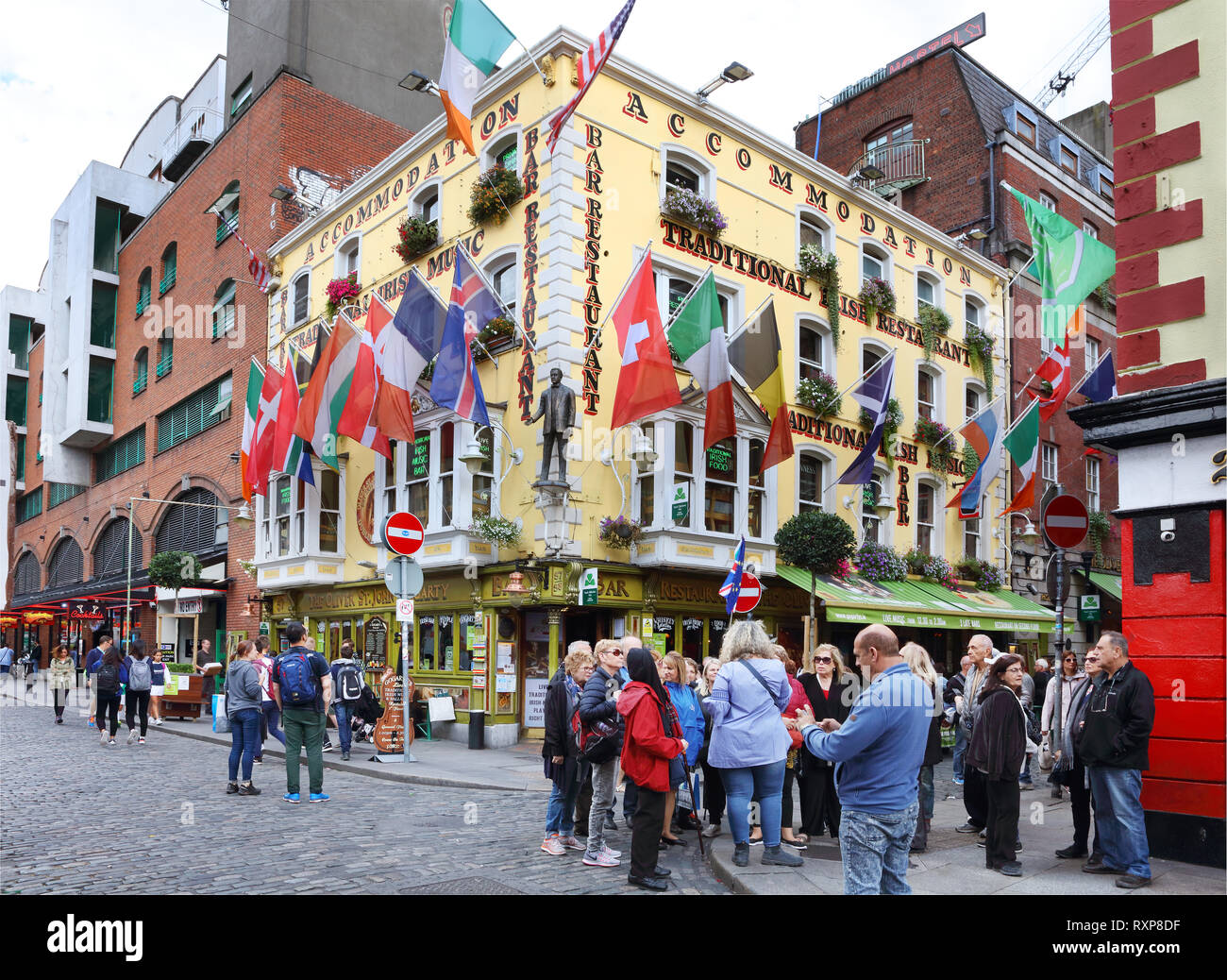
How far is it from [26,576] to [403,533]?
45.5m

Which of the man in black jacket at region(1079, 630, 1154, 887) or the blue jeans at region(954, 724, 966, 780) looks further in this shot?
the blue jeans at region(954, 724, 966, 780)

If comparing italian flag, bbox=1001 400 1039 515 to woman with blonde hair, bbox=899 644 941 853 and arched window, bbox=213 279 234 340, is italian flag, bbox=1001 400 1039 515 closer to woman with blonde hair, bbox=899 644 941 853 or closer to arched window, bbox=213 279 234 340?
woman with blonde hair, bbox=899 644 941 853

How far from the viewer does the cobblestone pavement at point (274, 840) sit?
23.2 ft

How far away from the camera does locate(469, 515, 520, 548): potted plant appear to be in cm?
1750

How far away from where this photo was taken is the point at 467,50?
14758 mm

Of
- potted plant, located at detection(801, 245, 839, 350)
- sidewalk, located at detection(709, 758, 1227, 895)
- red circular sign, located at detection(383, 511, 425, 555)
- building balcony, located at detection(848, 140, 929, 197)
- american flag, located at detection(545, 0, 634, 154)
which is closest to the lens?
sidewalk, located at detection(709, 758, 1227, 895)

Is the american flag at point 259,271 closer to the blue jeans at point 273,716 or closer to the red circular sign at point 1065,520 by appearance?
the blue jeans at point 273,716

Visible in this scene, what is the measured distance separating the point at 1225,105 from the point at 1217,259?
1331mm

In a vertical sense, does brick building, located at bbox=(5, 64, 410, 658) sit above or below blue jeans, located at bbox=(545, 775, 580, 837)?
above

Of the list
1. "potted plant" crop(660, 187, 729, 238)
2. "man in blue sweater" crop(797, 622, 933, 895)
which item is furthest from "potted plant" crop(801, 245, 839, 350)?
"man in blue sweater" crop(797, 622, 933, 895)

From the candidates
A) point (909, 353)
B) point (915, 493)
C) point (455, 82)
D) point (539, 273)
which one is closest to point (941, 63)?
point (909, 353)

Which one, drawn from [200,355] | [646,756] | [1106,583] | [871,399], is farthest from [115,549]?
[646,756]

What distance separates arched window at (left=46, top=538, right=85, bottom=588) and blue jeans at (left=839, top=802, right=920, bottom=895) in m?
42.5

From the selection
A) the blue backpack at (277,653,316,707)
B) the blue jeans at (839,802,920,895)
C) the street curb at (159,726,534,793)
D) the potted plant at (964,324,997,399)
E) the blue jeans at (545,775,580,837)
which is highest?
the potted plant at (964,324,997,399)
